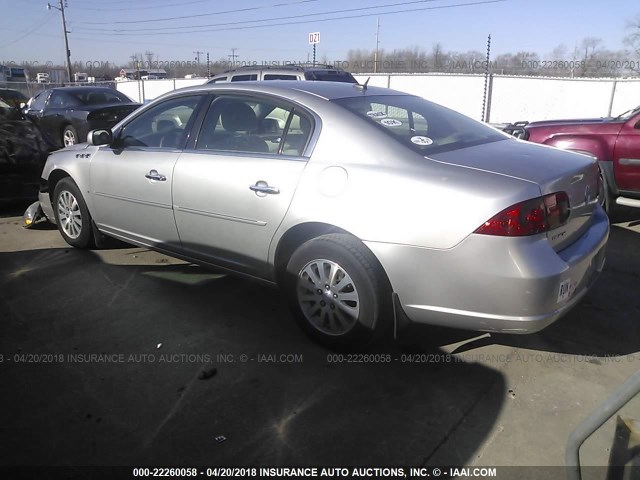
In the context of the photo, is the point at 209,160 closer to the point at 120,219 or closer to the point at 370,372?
the point at 120,219

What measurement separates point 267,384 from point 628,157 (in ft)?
16.5

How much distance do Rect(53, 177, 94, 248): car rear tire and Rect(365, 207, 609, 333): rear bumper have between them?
3135 millimetres

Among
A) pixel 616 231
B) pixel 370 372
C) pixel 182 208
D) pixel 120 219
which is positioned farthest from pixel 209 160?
pixel 616 231

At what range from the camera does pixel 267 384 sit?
2.93m

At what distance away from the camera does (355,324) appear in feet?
9.95

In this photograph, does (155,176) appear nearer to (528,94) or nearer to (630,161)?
(630,161)

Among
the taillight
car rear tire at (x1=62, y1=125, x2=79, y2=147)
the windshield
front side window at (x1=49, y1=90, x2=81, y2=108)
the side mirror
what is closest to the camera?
the taillight

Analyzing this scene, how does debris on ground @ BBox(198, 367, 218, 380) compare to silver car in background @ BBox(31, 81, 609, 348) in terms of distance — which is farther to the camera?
debris on ground @ BBox(198, 367, 218, 380)

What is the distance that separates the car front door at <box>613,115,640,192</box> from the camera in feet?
19.0

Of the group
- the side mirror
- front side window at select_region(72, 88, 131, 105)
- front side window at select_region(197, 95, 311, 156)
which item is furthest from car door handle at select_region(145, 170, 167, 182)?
front side window at select_region(72, 88, 131, 105)

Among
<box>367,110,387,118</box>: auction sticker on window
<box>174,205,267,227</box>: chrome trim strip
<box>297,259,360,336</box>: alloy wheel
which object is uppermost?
<box>367,110,387,118</box>: auction sticker on window

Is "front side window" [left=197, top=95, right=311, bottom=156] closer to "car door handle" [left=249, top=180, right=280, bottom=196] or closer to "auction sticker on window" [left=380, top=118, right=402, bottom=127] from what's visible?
"car door handle" [left=249, top=180, right=280, bottom=196]

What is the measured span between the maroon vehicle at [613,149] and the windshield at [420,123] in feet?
7.14

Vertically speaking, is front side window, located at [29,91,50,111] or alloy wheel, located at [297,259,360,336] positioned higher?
front side window, located at [29,91,50,111]
